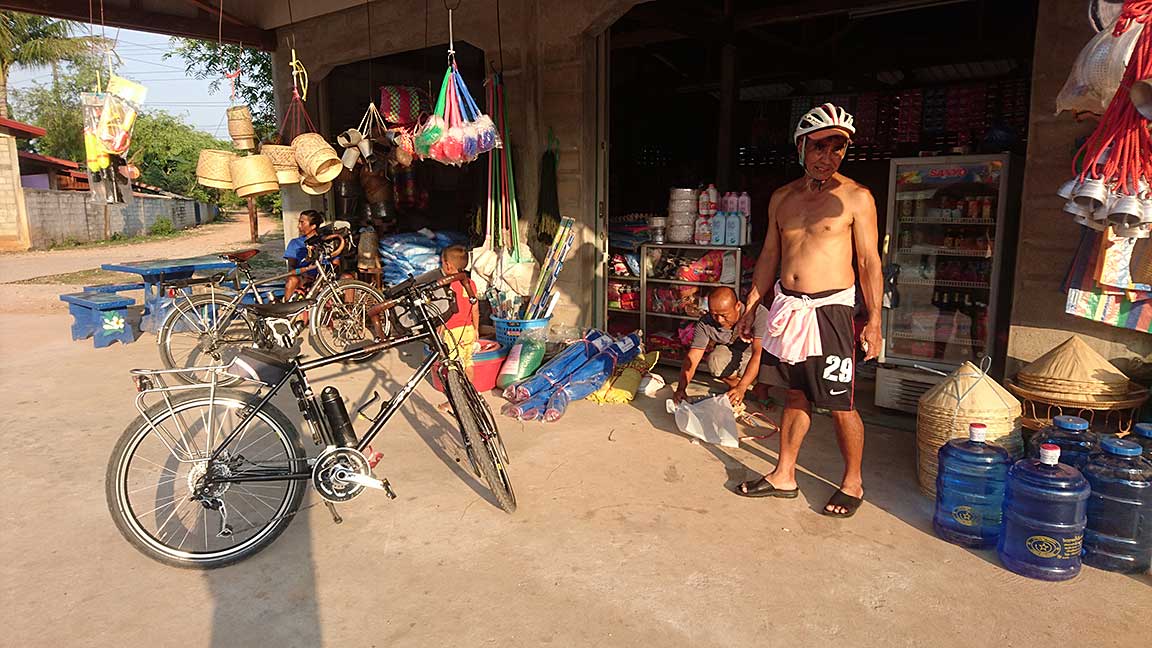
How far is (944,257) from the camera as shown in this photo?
17.9 ft

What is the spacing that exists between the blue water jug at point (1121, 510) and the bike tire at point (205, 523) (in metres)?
3.58

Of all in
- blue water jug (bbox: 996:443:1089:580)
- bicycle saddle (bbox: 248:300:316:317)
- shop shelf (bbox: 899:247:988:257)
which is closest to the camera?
blue water jug (bbox: 996:443:1089:580)

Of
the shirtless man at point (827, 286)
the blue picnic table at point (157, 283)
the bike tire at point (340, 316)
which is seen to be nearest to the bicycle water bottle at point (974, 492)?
the shirtless man at point (827, 286)

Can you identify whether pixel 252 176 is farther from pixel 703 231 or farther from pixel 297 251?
pixel 703 231

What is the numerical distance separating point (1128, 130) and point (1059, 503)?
4.99ft

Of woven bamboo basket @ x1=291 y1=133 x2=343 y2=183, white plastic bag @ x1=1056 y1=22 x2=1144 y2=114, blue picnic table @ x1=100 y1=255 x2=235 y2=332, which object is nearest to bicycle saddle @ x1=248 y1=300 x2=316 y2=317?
woven bamboo basket @ x1=291 y1=133 x2=343 y2=183

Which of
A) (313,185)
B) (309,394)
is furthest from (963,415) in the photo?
(313,185)

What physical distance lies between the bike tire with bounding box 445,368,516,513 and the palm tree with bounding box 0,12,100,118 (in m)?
28.7

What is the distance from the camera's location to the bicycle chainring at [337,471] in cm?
326

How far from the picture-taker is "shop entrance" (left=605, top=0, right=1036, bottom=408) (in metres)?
5.21

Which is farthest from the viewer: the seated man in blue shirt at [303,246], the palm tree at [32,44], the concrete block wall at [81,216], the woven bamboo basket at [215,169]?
the palm tree at [32,44]

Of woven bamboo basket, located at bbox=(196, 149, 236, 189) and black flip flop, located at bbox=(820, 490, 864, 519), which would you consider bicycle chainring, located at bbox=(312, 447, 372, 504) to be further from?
woven bamboo basket, located at bbox=(196, 149, 236, 189)

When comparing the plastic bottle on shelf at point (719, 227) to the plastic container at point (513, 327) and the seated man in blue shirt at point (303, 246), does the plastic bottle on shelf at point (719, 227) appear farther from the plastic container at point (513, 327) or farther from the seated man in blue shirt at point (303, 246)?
the seated man in blue shirt at point (303, 246)

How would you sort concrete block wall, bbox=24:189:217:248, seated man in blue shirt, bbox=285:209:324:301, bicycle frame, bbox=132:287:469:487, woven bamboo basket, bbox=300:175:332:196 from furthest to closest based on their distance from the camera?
concrete block wall, bbox=24:189:217:248 < seated man in blue shirt, bbox=285:209:324:301 < woven bamboo basket, bbox=300:175:332:196 < bicycle frame, bbox=132:287:469:487
